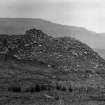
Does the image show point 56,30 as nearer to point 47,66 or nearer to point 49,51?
point 49,51

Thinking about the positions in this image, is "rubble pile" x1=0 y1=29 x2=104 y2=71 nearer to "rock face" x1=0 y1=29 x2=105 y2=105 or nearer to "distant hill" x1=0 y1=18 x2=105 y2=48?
"rock face" x1=0 y1=29 x2=105 y2=105

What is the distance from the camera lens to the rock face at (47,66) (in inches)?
918

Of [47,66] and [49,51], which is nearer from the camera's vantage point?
[47,66]

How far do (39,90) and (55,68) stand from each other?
473 inches

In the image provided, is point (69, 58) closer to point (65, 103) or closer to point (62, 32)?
point (65, 103)

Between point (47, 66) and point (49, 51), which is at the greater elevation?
point (49, 51)

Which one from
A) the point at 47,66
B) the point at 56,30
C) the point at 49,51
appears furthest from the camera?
the point at 56,30

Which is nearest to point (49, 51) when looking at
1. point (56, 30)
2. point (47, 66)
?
point (47, 66)

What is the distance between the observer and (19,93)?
19.8m

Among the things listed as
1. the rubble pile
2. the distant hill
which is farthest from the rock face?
the distant hill

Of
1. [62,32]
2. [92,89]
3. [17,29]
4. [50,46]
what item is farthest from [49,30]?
[92,89]

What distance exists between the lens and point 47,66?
33.5 meters

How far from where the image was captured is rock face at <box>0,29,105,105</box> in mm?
23312

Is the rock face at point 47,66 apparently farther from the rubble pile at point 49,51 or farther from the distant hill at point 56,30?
the distant hill at point 56,30
